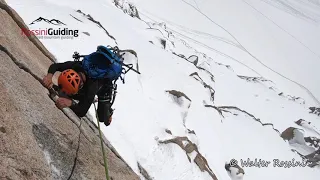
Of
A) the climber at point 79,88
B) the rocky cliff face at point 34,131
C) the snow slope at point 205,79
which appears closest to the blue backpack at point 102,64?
the climber at point 79,88

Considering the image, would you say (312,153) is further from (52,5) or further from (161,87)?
(52,5)

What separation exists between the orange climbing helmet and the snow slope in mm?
7220

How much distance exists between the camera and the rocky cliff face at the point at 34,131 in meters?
5.09

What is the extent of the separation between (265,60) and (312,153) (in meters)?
35.2

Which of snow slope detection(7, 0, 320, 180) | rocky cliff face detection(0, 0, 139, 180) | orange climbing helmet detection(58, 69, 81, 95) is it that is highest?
orange climbing helmet detection(58, 69, 81, 95)

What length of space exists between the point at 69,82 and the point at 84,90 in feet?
1.95

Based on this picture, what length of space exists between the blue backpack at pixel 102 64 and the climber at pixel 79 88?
0.34ft

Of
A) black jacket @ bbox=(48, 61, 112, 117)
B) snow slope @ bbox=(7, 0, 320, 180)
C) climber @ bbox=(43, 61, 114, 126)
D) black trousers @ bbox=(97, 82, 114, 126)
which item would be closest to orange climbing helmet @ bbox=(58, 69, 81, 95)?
climber @ bbox=(43, 61, 114, 126)

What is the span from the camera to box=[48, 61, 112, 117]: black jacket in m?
6.11

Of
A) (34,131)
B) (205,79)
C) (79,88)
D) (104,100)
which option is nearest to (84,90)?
(79,88)

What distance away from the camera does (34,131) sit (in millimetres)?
5707

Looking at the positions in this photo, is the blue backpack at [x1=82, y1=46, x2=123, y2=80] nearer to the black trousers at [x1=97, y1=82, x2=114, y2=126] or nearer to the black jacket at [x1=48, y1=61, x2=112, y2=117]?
the black jacket at [x1=48, y1=61, x2=112, y2=117]

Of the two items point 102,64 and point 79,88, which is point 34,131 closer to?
point 79,88

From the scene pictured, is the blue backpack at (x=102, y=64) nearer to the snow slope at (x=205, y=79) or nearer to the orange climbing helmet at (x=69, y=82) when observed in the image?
the orange climbing helmet at (x=69, y=82)
